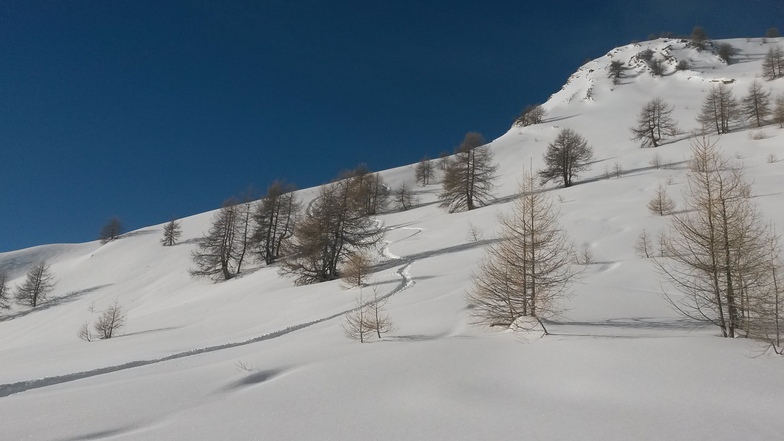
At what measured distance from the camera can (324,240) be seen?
21875 mm

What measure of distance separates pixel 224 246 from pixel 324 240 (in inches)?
547

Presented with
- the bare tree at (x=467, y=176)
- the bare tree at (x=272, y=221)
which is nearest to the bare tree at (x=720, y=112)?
the bare tree at (x=467, y=176)

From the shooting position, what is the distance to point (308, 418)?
505 cm

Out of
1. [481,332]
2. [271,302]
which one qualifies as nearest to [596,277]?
[481,332]

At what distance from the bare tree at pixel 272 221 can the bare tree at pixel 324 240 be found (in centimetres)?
1025

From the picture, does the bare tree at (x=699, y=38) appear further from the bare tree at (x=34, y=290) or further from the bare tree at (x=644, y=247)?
the bare tree at (x=34, y=290)

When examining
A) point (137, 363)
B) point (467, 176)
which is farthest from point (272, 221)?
point (137, 363)

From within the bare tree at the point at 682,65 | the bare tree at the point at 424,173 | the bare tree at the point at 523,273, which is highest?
the bare tree at the point at 682,65

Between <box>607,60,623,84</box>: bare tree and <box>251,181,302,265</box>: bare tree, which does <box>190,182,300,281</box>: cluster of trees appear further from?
<box>607,60,623,84</box>: bare tree

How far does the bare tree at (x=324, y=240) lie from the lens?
21.6 metres

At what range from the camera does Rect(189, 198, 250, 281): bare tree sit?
30938 millimetres

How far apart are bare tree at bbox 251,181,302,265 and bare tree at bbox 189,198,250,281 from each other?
1.44 m

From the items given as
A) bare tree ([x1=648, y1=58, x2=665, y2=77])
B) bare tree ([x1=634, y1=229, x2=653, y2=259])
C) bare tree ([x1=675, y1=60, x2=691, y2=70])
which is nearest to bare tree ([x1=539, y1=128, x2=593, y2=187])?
bare tree ([x1=634, y1=229, x2=653, y2=259])

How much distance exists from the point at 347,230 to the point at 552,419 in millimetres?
19194
